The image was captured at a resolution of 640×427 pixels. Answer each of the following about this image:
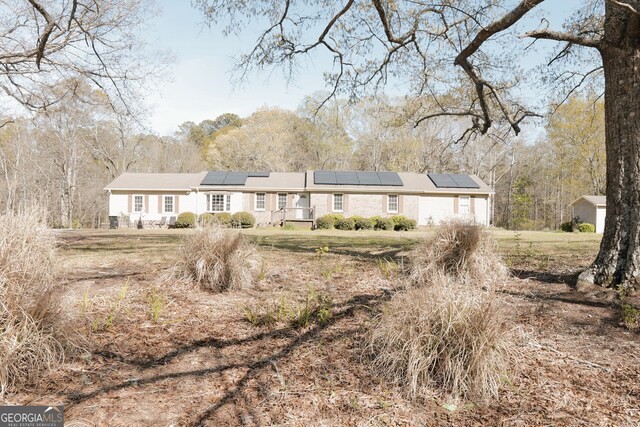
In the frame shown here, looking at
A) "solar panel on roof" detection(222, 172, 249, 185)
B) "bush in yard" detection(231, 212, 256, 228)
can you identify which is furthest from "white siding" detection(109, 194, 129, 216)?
"bush in yard" detection(231, 212, 256, 228)

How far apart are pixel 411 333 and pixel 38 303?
254 centimetres

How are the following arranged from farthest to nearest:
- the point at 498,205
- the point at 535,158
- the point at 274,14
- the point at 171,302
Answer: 1. the point at 498,205
2. the point at 535,158
3. the point at 274,14
4. the point at 171,302

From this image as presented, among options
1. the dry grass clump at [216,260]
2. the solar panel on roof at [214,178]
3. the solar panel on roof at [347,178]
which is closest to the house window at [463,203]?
the solar panel on roof at [347,178]

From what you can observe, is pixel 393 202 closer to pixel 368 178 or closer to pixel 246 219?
pixel 368 178

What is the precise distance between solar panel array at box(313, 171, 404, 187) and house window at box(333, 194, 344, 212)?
0.82 meters

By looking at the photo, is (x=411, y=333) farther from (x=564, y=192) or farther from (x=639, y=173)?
(x=564, y=192)

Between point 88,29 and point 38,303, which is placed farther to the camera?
point 88,29

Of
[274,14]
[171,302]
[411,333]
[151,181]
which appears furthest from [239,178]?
[411,333]

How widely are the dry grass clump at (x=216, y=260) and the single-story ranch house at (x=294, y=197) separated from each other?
1931 centimetres

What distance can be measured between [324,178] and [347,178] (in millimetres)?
1551

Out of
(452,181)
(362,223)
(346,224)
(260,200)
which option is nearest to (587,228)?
(452,181)

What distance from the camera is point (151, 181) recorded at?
26109 mm

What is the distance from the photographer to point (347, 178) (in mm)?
26516

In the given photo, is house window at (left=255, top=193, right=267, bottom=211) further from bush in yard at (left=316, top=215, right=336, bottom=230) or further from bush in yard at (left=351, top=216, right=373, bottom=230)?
bush in yard at (left=351, top=216, right=373, bottom=230)
